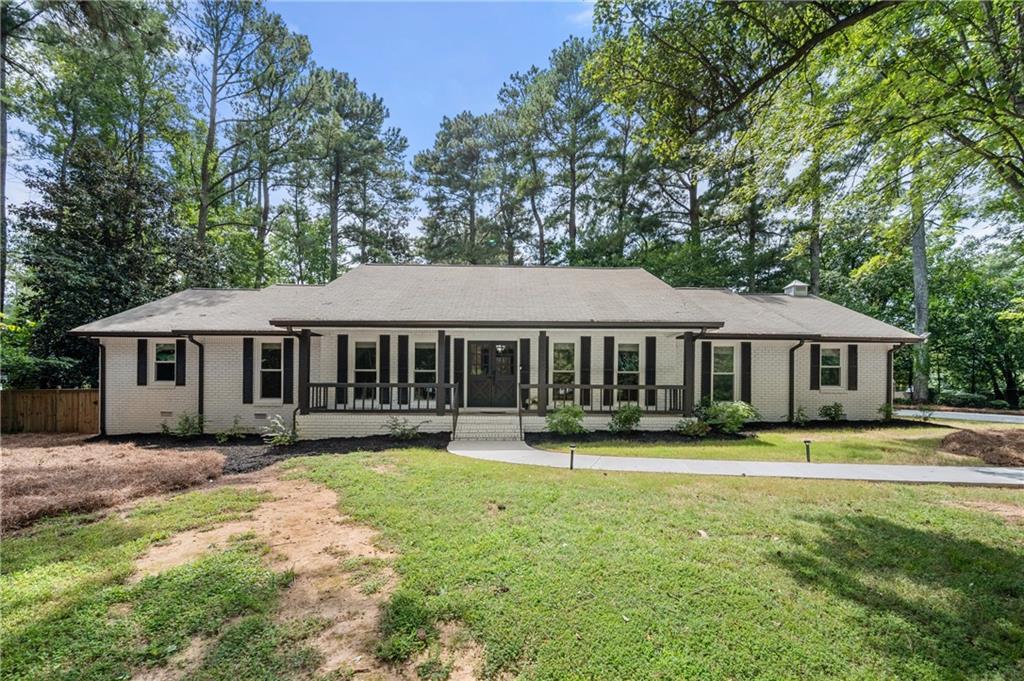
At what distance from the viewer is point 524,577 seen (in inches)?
150

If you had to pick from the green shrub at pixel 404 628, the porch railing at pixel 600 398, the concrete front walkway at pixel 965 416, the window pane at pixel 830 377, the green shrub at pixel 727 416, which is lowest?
the concrete front walkway at pixel 965 416

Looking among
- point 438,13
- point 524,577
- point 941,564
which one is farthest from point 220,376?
point 941,564

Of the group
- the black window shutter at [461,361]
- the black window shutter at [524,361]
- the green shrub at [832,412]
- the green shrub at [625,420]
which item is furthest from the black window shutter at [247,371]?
the green shrub at [832,412]

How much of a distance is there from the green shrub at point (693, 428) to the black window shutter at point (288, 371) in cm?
1081

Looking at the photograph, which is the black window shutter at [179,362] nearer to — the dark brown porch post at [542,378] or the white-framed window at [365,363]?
the white-framed window at [365,363]

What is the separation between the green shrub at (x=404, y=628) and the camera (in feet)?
9.68

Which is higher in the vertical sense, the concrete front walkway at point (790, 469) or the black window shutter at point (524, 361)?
the black window shutter at point (524, 361)

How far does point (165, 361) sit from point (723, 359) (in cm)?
1672

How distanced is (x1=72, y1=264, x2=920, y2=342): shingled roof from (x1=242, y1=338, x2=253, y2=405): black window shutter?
1.55 ft

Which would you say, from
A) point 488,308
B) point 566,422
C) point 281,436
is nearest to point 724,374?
point 566,422

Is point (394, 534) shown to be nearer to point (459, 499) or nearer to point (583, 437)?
point (459, 499)

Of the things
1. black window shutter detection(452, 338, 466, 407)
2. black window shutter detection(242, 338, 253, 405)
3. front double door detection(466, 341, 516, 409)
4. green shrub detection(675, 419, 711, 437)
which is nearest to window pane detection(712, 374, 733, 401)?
green shrub detection(675, 419, 711, 437)

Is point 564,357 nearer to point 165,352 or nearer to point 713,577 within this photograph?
point 713,577

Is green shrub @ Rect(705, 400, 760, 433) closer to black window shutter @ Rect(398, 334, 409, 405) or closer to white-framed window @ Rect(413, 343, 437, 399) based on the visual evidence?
white-framed window @ Rect(413, 343, 437, 399)
